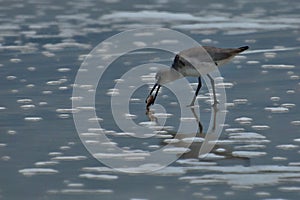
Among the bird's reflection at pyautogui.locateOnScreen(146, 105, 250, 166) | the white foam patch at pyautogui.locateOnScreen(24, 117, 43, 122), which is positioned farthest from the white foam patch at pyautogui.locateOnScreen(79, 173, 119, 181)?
the white foam patch at pyautogui.locateOnScreen(24, 117, 43, 122)

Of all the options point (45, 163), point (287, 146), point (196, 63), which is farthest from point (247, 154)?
point (196, 63)

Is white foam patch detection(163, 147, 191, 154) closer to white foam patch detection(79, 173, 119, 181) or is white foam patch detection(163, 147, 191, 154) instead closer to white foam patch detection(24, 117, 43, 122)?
white foam patch detection(79, 173, 119, 181)

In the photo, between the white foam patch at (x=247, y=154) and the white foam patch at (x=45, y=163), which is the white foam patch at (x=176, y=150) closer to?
the white foam patch at (x=247, y=154)

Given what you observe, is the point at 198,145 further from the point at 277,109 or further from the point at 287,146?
the point at 277,109

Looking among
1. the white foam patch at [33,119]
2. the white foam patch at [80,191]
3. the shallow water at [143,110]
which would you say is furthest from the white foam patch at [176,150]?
the white foam patch at [33,119]

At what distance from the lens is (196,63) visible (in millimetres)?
8320

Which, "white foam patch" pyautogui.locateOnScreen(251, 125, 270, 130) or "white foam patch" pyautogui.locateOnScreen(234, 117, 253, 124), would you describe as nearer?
"white foam patch" pyautogui.locateOnScreen(251, 125, 270, 130)

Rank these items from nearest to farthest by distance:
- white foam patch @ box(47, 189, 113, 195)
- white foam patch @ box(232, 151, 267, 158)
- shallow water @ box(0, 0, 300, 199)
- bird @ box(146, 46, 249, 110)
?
white foam patch @ box(47, 189, 113, 195) < shallow water @ box(0, 0, 300, 199) < white foam patch @ box(232, 151, 267, 158) < bird @ box(146, 46, 249, 110)

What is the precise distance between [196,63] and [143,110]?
2.43 ft

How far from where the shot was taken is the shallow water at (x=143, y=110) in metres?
5.89

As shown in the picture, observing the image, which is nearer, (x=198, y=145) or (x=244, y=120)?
(x=198, y=145)

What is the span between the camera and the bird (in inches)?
328

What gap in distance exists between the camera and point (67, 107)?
26.9 ft

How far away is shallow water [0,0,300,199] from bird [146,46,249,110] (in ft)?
0.75
